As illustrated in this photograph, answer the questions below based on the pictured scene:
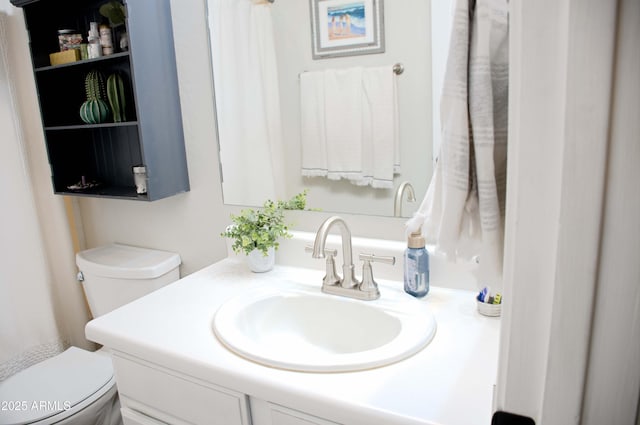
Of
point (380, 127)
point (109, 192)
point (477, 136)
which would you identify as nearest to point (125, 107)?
point (109, 192)

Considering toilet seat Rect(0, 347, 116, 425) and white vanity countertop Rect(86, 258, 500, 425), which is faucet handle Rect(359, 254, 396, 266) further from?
toilet seat Rect(0, 347, 116, 425)

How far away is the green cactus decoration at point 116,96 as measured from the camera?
58.7 inches

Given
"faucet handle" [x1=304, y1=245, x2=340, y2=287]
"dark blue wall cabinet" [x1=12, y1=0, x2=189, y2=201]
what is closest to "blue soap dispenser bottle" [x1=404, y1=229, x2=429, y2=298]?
"faucet handle" [x1=304, y1=245, x2=340, y2=287]

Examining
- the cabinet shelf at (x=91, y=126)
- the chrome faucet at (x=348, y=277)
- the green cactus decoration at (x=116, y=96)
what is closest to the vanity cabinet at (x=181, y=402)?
the chrome faucet at (x=348, y=277)

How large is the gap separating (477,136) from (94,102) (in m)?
1.43

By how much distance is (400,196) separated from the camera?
119 centimetres

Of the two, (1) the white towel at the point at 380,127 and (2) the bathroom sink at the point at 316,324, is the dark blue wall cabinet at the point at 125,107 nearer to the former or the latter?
(2) the bathroom sink at the point at 316,324

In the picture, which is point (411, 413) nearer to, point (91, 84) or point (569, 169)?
point (569, 169)

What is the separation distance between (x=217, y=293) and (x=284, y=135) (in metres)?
0.51

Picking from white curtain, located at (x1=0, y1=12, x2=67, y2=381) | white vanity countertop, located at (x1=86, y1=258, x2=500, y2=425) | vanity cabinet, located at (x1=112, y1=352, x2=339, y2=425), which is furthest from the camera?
white curtain, located at (x1=0, y1=12, x2=67, y2=381)

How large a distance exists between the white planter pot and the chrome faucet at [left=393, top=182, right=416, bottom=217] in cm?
40

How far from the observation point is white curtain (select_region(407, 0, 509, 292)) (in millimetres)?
501

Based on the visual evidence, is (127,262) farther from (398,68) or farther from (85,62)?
(398,68)

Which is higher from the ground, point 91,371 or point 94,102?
point 94,102
